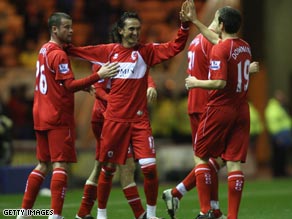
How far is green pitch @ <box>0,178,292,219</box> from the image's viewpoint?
13.2 metres

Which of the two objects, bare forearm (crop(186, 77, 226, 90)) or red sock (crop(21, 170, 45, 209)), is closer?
bare forearm (crop(186, 77, 226, 90))

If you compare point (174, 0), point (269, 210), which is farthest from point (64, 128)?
point (174, 0)

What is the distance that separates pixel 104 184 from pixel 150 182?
585mm

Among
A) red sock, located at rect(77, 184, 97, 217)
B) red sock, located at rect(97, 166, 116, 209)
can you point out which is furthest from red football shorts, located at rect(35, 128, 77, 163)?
red sock, located at rect(77, 184, 97, 217)

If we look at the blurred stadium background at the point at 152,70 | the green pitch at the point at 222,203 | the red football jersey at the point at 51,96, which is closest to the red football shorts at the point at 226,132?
the red football jersey at the point at 51,96

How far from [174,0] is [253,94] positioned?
3.43m

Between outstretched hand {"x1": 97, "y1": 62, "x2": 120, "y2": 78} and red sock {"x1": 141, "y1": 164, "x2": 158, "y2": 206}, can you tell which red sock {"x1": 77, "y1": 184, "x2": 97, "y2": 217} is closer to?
red sock {"x1": 141, "y1": 164, "x2": 158, "y2": 206}

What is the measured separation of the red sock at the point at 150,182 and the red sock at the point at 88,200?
85 centimetres

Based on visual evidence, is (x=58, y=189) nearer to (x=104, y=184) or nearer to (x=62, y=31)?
(x=104, y=184)

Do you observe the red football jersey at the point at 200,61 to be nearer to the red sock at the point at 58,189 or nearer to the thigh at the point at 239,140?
the thigh at the point at 239,140

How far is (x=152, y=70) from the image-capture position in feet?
80.4

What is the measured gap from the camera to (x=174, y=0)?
27.5 metres

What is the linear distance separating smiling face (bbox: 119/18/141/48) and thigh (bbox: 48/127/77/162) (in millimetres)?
1197

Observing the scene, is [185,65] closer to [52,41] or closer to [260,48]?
[260,48]
